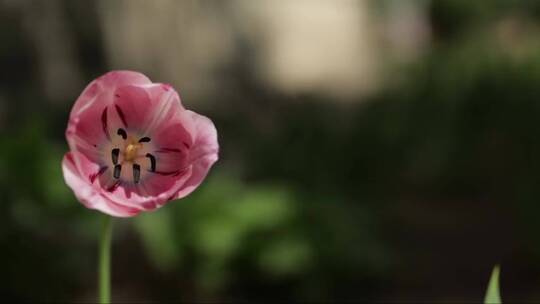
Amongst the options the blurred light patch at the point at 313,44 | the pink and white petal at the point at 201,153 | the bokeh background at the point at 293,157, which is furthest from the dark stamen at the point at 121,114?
the blurred light patch at the point at 313,44

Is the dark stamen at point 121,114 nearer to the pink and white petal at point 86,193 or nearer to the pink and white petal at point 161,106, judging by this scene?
the pink and white petal at point 161,106

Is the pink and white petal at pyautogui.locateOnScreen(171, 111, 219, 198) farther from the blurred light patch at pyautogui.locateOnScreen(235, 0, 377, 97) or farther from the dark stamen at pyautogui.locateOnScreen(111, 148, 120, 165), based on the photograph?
the blurred light patch at pyautogui.locateOnScreen(235, 0, 377, 97)

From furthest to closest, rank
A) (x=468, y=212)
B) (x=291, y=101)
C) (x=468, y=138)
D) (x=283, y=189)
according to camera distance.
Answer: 1. (x=291, y=101)
2. (x=468, y=138)
3. (x=468, y=212)
4. (x=283, y=189)

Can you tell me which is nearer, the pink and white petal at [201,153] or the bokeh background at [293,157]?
the pink and white petal at [201,153]

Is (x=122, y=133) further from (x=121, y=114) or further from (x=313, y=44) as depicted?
(x=313, y=44)

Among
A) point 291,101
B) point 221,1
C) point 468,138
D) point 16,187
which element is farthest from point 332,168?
point 221,1

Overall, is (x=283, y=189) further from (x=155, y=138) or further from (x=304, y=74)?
(x=304, y=74)

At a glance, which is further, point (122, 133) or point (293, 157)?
point (293, 157)

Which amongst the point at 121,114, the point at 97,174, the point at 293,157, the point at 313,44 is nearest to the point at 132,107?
the point at 121,114
